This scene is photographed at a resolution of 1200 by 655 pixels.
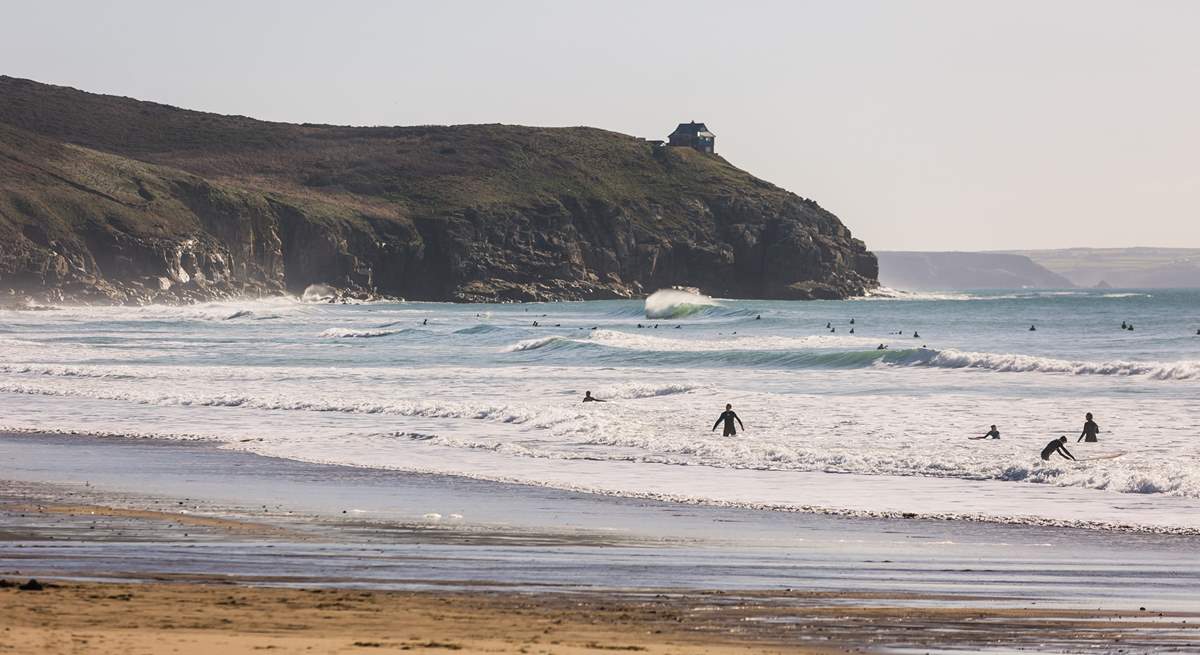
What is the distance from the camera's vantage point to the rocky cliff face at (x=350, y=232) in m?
138

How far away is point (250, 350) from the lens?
5953 cm

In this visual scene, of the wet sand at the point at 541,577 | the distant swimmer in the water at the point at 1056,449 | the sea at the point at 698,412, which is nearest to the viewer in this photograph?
the wet sand at the point at 541,577

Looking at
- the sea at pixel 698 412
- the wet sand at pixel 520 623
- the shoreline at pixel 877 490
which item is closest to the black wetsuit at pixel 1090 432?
the sea at pixel 698 412

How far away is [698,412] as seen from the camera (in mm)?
30422

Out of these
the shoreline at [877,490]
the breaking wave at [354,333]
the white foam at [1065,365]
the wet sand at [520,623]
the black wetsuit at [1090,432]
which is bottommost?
the breaking wave at [354,333]

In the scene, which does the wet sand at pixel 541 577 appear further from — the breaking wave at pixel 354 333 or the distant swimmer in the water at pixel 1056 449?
the breaking wave at pixel 354 333

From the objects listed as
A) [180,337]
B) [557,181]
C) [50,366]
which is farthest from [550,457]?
[557,181]

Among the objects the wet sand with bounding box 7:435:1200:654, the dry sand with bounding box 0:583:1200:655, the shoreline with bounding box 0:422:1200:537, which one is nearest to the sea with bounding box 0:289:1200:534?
the shoreline with bounding box 0:422:1200:537

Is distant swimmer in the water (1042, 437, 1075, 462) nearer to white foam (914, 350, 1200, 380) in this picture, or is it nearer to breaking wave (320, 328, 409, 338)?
white foam (914, 350, 1200, 380)

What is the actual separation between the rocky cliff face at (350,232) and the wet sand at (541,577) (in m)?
122

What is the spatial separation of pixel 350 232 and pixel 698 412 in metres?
140

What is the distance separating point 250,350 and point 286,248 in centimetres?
10307

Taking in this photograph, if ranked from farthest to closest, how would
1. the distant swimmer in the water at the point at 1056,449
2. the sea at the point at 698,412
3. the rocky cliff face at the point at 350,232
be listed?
the rocky cliff face at the point at 350,232, the distant swimmer in the water at the point at 1056,449, the sea at the point at 698,412

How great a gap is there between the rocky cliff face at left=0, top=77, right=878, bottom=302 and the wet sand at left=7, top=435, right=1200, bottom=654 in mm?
122098
